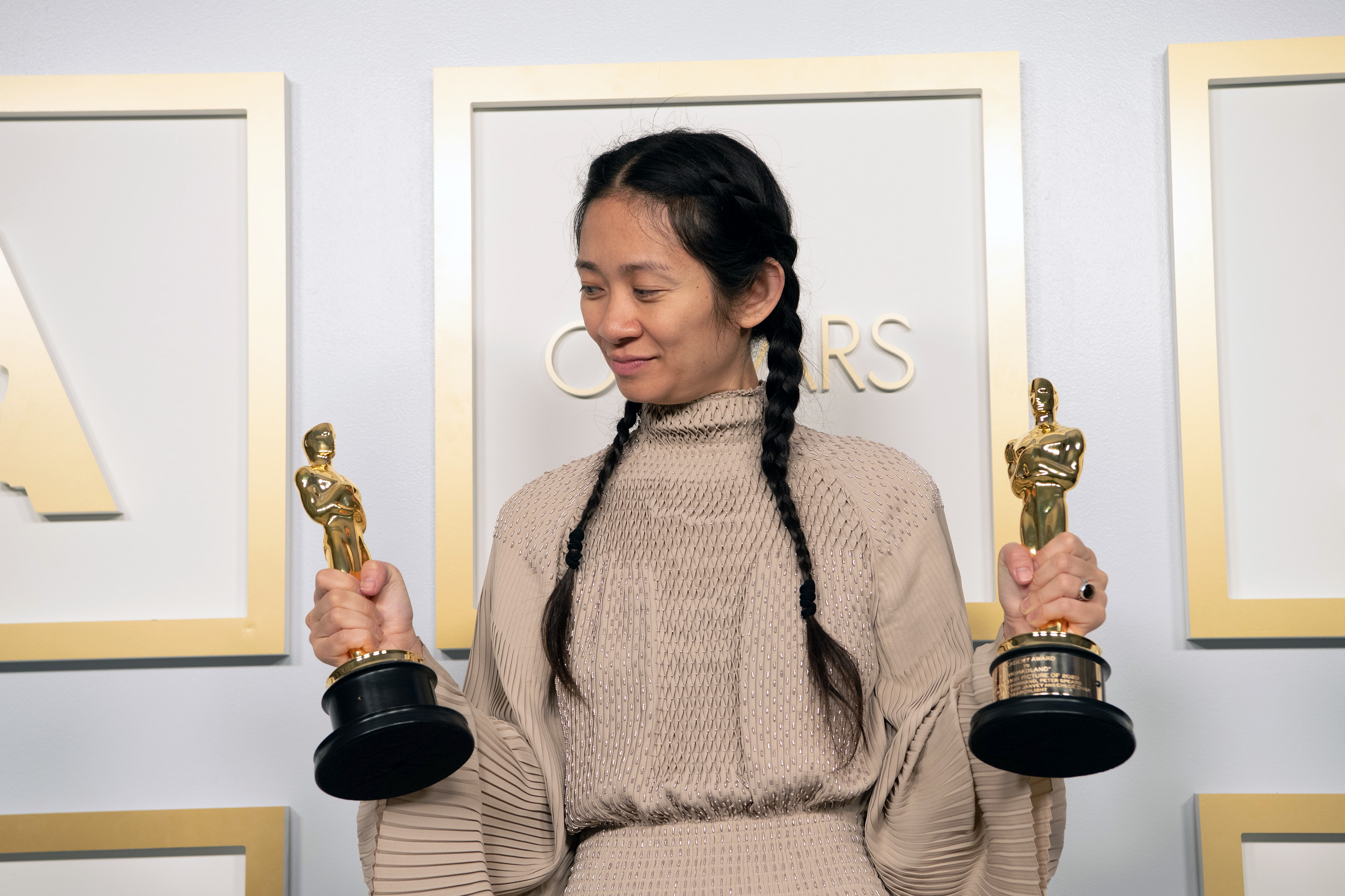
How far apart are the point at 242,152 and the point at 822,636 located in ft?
3.27

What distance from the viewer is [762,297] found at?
109cm

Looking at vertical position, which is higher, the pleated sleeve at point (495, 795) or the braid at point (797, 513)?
the braid at point (797, 513)

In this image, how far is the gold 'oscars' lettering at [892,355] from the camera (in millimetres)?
1411

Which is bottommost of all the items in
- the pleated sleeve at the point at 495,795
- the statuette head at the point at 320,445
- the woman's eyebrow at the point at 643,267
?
the pleated sleeve at the point at 495,795

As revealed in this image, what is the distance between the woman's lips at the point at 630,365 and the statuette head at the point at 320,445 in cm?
26

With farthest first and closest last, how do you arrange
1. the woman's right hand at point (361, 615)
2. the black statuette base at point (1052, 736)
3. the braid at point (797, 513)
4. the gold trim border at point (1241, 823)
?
the gold trim border at point (1241, 823), the braid at point (797, 513), the woman's right hand at point (361, 615), the black statuette base at point (1052, 736)

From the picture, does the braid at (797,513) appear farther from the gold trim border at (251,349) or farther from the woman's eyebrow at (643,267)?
the gold trim border at (251,349)

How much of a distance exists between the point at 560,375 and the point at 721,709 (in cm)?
57

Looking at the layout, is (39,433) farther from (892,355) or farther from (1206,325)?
(1206,325)

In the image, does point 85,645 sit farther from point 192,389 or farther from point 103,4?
point 103,4

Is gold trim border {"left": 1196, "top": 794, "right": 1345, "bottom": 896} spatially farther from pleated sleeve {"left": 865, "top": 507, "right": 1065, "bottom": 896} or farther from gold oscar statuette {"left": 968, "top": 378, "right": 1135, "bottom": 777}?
gold oscar statuette {"left": 968, "top": 378, "right": 1135, "bottom": 777}

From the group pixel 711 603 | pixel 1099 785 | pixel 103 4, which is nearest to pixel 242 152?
pixel 103 4

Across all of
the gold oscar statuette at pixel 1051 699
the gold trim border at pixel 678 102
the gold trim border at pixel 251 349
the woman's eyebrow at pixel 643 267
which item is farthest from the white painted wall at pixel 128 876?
the gold oscar statuette at pixel 1051 699

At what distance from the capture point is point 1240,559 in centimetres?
138
